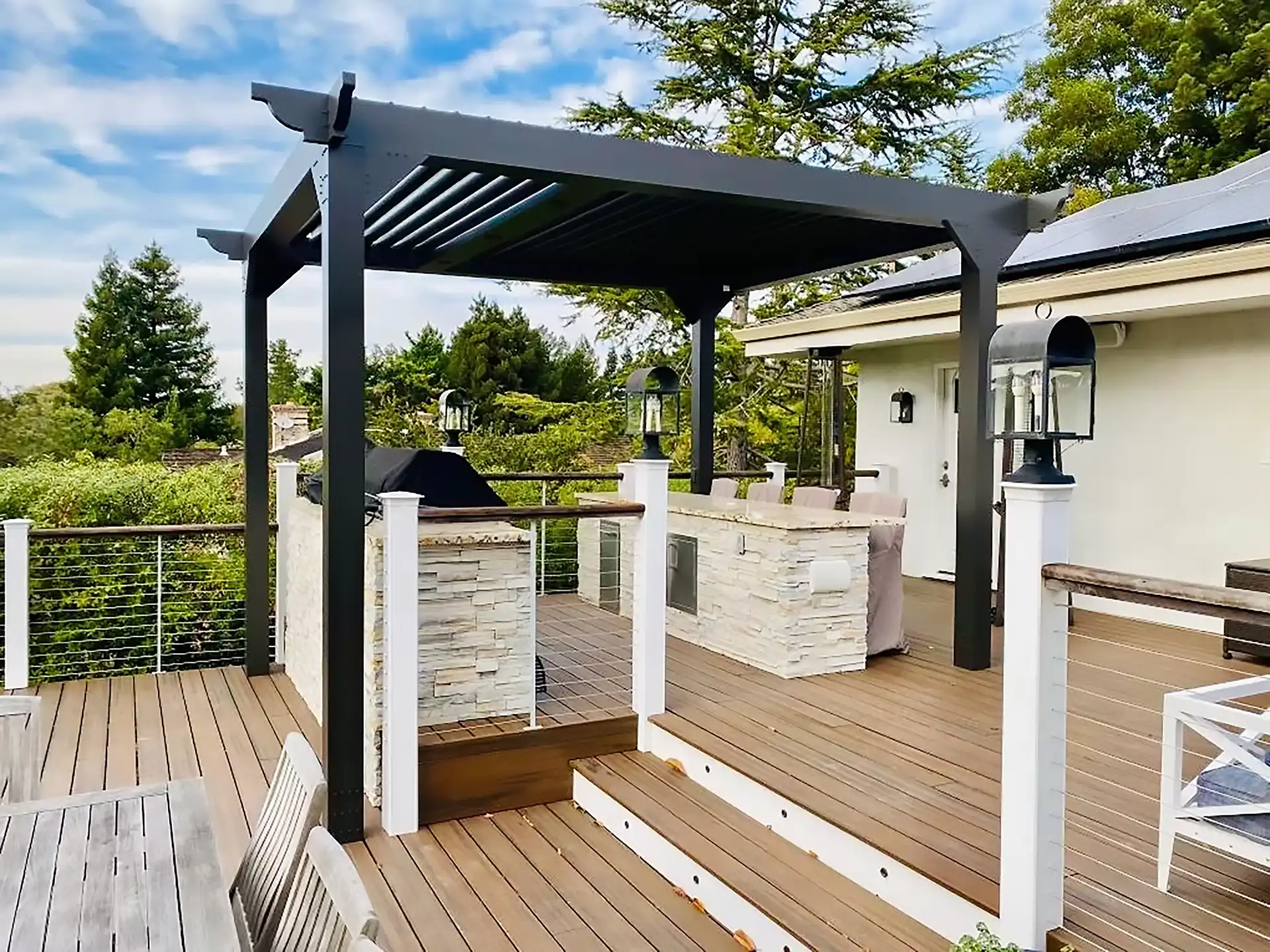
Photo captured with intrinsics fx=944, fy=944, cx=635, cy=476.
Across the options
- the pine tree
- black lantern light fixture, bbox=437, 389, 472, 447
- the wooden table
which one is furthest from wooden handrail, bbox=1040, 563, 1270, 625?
the pine tree

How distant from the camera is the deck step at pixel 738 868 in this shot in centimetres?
279

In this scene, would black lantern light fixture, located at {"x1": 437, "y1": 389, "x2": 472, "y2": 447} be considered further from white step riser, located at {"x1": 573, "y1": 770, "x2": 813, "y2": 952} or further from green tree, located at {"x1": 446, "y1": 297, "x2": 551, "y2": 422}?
green tree, located at {"x1": 446, "y1": 297, "x2": 551, "y2": 422}

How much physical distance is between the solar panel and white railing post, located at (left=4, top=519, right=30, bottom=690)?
6.31 metres

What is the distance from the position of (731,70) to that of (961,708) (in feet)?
44.7

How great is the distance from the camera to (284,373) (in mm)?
19719

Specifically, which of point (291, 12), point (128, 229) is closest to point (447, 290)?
point (291, 12)

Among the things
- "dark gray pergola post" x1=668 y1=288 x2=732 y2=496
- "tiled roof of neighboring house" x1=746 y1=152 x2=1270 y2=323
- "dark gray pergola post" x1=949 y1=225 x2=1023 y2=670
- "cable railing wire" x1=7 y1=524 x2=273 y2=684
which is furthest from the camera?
"dark gray pergola post" x1=668 y1=288 x2=732 y2=496

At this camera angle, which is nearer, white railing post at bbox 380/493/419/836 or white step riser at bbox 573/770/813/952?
white step riser at bbox 573/770/813/952

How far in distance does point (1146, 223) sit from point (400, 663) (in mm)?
6387

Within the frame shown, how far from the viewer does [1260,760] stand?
260 cm

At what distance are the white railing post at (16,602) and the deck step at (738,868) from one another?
3424mm

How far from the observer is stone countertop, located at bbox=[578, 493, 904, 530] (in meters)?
4.82

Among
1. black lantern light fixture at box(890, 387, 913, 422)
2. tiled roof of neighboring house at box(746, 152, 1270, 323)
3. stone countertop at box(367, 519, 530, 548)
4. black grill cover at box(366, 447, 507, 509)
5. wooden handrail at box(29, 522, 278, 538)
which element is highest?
tiled roof of neighboring house at box(746, 152, 1270, 323)

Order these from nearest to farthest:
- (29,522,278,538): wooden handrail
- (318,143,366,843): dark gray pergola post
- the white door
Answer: (318,143,366,843): dark gray pergola post < (29,522,278,538): wooden handrail < the white door
